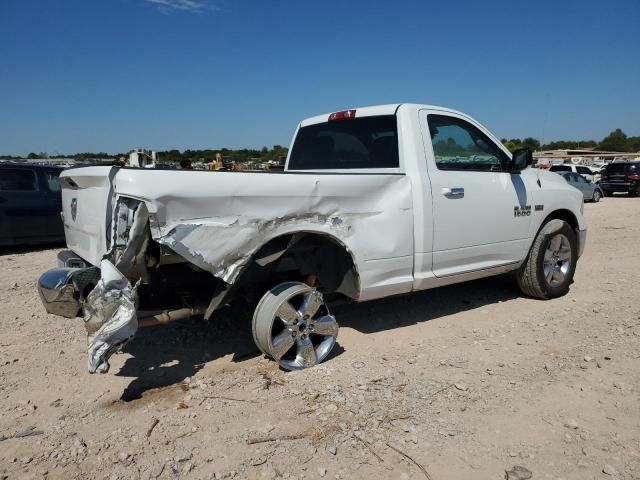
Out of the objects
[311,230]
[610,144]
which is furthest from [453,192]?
[610,144]

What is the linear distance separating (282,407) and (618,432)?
1.98 m

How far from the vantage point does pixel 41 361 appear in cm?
396

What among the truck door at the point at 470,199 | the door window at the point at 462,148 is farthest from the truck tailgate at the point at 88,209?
the door window at the point at 462,148

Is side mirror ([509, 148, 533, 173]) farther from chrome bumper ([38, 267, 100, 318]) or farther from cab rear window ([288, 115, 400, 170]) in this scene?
chrome bumper ([38, 267, 100, 318])

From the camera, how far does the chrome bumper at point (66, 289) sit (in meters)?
3.31

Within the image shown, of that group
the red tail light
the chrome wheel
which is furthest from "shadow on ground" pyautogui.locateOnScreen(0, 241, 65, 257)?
the chrome wheel

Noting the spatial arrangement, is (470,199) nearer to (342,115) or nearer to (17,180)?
(342,115)

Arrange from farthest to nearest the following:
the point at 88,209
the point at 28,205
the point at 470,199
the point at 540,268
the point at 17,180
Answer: the point at 17,180, the point at 28,205, the point at 540,268, the point at 470,199, the point at 88,209

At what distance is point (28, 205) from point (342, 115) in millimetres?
6555

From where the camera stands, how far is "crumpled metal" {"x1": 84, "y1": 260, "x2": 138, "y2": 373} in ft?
9.68

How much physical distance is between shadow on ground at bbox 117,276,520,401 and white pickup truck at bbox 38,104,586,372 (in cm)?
56

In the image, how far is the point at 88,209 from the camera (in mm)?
3504

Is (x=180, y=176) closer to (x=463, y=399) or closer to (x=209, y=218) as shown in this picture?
(x=209, y=218)

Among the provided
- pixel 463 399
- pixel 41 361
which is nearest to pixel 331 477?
pixel 463 399
